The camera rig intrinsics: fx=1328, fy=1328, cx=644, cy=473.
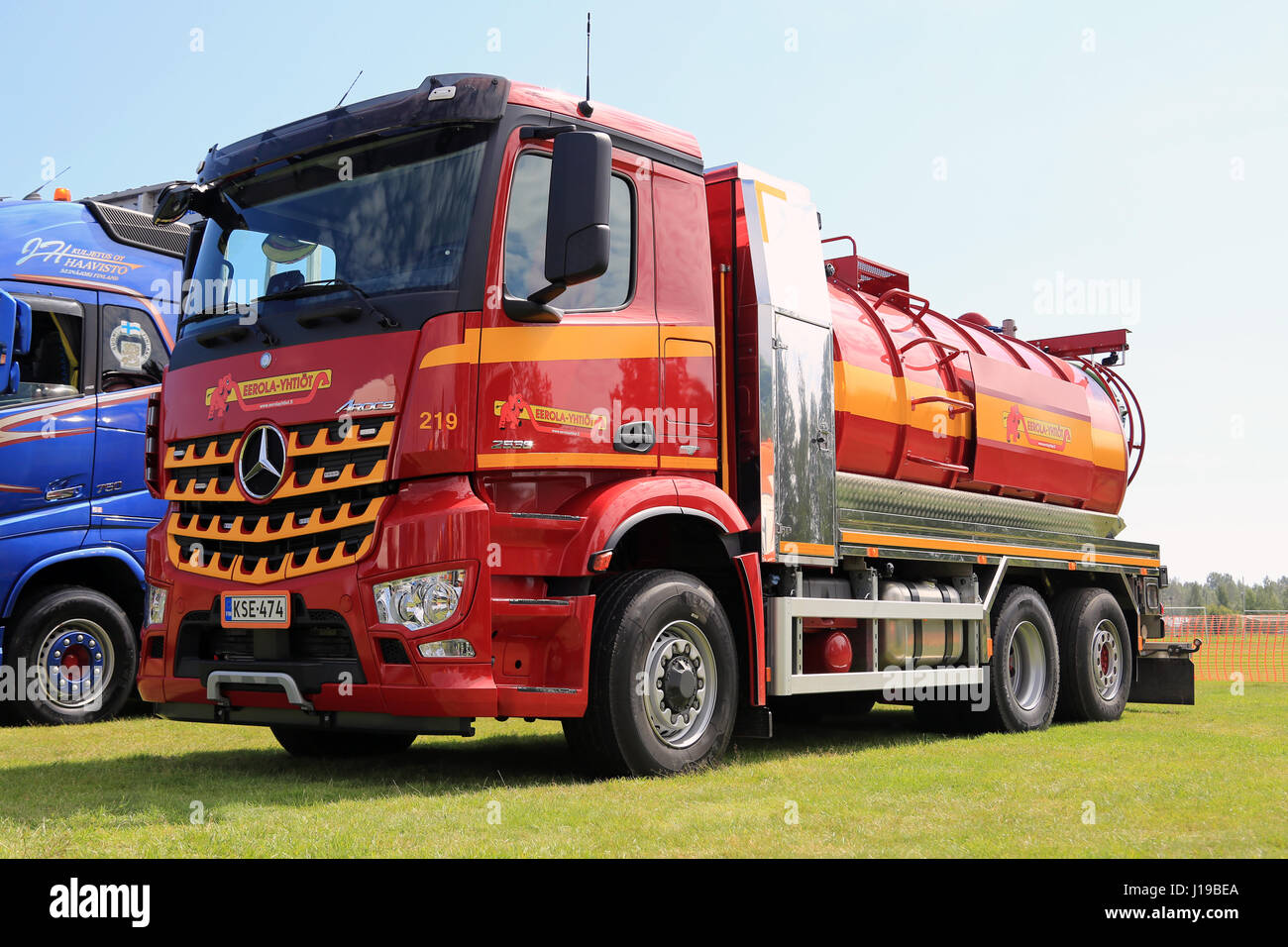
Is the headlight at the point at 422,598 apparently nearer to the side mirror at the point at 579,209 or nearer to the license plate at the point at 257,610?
the license plate at the point at 257,610

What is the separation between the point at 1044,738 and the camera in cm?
1015

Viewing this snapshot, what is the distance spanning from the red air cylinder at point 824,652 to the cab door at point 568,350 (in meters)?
2.14

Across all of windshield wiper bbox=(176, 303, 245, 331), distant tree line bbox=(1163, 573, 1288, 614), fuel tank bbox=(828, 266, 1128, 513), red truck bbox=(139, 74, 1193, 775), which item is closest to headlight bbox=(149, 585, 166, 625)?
red truck bbox=(139, 74, 1193, 775)

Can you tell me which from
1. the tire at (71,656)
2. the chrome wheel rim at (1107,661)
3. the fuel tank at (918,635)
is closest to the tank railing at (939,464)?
the fuel tank at (918,635)

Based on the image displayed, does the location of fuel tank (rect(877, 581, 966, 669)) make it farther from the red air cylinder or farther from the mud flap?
the mud flap

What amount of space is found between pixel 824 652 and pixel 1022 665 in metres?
3.38

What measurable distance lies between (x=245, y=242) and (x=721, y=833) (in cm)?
427

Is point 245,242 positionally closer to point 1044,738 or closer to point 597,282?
point 597,282

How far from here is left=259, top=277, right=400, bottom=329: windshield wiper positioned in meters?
6.52

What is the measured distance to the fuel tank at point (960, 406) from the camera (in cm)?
934

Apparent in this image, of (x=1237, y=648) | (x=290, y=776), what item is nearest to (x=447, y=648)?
(x=290, y=776)

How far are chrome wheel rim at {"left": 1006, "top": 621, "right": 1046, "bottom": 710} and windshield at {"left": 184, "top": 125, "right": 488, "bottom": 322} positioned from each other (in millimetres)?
A: 6587

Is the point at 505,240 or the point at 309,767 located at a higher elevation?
the point at 505,240
